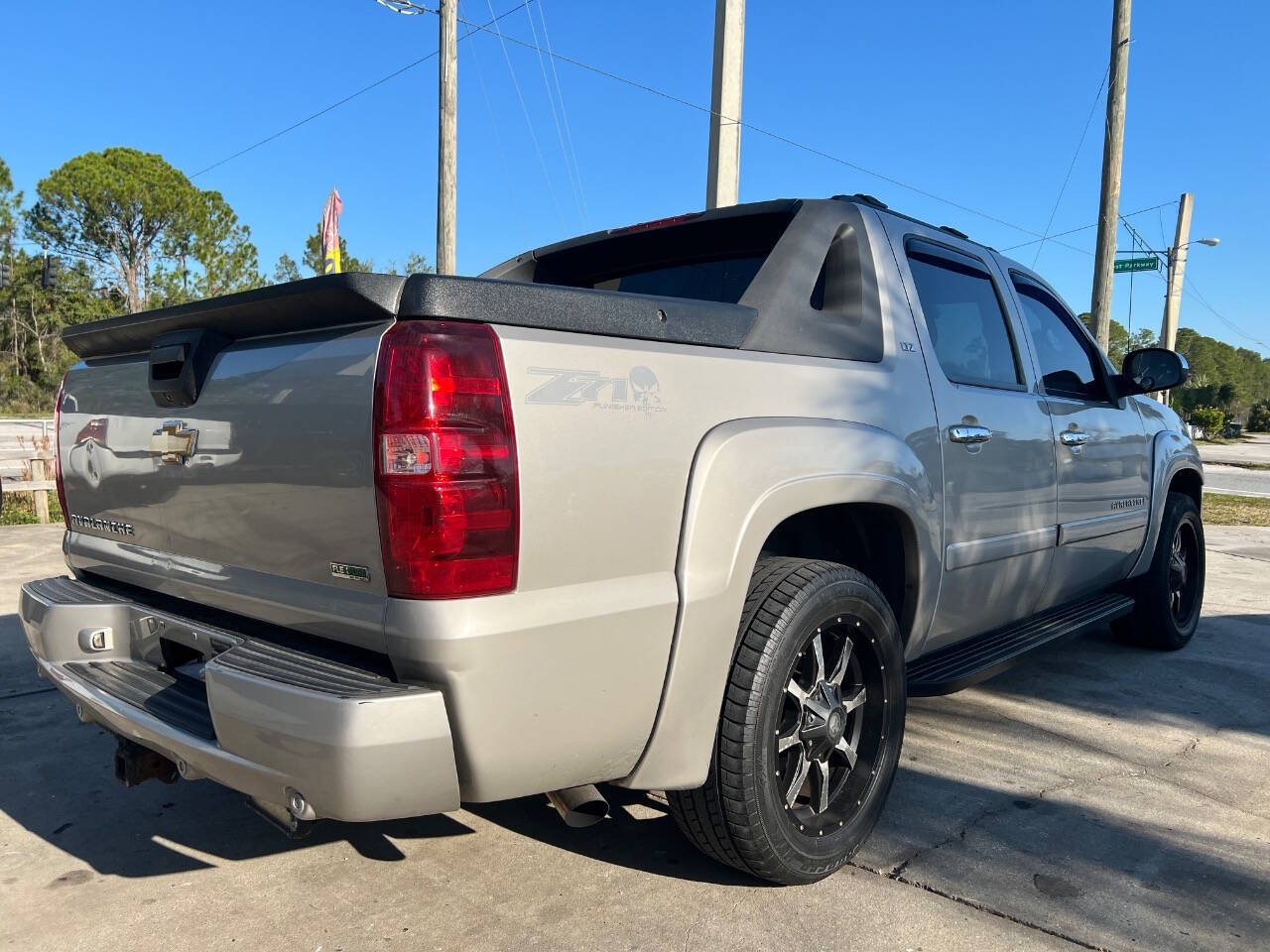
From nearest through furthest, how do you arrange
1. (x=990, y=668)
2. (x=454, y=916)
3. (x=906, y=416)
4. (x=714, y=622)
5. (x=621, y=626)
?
(x=621, y=626) < (x=714, y=622) < (x=454, y=916) < (x=906, y=416) < (x=990, y=668)

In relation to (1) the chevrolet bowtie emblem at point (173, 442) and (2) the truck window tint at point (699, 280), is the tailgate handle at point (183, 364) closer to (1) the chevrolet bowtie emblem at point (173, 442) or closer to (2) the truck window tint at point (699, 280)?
(1) the chevrolet bowtie emblem at point (173, 442)

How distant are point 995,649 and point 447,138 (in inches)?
376

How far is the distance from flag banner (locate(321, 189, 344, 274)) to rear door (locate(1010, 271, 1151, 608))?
990 centimetres

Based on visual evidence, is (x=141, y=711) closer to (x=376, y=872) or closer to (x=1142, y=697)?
(x=376, y=872)

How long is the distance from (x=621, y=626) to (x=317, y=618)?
0.67 metres

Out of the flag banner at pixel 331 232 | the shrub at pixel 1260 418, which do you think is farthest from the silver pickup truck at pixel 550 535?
the shrub at pixel 1260 418

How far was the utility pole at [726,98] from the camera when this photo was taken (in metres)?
6.98

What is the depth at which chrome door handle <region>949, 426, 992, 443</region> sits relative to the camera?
10.4ft

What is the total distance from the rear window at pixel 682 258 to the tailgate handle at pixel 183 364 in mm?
1446

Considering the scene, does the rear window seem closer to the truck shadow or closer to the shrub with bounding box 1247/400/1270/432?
the truck shadow

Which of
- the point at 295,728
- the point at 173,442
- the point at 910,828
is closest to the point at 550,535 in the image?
the point at 295,728

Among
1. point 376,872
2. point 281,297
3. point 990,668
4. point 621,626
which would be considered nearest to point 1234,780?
point 990,668

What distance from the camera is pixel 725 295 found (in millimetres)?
3396

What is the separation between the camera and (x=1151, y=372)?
4.43 metres
